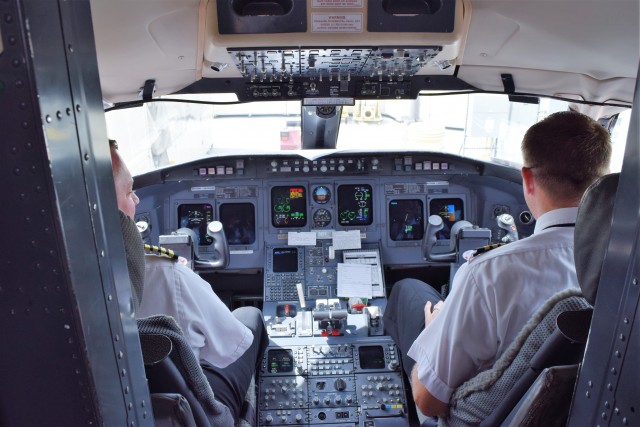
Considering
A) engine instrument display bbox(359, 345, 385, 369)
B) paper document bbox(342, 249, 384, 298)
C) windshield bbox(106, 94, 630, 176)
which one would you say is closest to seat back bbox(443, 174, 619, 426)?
engine instrument display bbox(359, 345, 385, 369)

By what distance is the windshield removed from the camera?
6.71 metres

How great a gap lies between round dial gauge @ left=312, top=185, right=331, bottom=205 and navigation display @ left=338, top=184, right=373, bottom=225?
105mm

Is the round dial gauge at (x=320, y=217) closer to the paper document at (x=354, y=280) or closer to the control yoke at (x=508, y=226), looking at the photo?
the paper document at (x=354, y=280)

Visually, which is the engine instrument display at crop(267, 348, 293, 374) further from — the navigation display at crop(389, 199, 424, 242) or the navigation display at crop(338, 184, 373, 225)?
the navigation display at crop(389, 199, 424, 242)

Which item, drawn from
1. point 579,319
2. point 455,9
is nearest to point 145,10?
point 455,9

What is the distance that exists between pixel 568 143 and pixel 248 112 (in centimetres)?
802

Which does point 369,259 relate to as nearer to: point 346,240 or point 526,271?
point 346,240

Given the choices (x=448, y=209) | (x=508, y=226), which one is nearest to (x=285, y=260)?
(x=448, y=209)

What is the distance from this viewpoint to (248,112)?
9.14 m

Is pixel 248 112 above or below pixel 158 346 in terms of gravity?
below

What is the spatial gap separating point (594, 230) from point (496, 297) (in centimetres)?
52

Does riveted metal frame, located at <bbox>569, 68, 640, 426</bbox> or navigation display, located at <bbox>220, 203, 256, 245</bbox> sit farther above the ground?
riveted metal frame, located at <bbox>569, 68, 640, 426</bbox>

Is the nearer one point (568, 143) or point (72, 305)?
point (72, 305)

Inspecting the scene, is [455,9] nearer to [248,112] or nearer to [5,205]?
[5,205]
